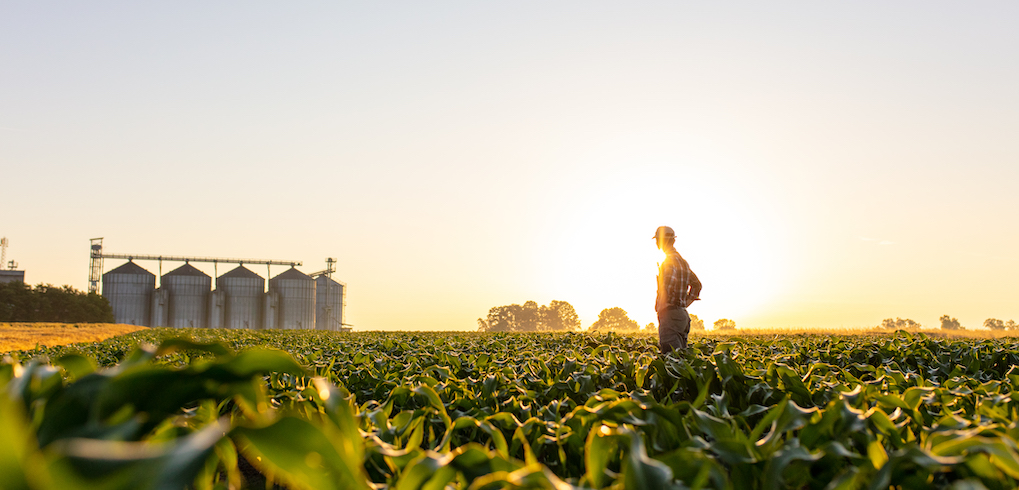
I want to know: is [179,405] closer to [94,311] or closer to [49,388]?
[49,388]

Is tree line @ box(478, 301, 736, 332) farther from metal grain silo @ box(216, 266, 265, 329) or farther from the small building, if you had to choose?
the small building

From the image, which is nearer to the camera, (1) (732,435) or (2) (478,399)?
(1) (732,435)

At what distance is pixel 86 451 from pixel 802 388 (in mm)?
3106

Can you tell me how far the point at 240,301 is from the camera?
60719mm

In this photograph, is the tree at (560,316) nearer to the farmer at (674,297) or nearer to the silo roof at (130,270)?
the silo roof at (130,270)

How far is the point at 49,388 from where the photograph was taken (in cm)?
121

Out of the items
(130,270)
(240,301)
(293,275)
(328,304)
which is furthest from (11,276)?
(328,304)

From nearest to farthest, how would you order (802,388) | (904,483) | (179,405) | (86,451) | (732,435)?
(86,451) → (179,405) → (904,483) → (732,435) → (802,388)

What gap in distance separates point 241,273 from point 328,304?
10305 millimetres

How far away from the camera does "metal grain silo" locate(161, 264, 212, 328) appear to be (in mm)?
59312

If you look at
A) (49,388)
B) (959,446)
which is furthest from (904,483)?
(49,388)

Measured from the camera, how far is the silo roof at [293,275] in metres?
63.6

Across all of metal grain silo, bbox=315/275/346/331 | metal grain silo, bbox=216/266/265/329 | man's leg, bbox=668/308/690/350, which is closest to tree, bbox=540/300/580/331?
metal grain silo, bbox=315/275/346/331

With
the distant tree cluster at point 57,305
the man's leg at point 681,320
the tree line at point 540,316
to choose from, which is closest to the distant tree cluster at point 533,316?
the tree line at point 540,316
